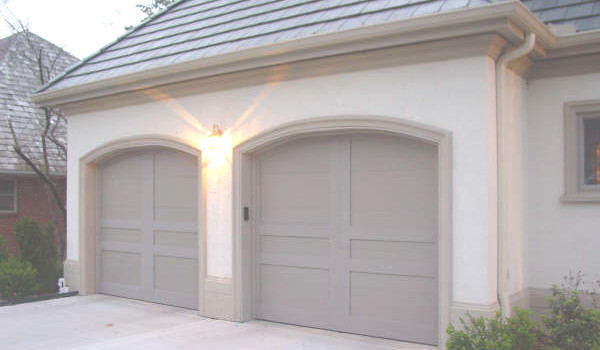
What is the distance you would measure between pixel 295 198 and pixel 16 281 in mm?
5124

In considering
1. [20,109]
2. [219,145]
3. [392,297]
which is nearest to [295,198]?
[219,145]

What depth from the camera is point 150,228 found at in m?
9.55

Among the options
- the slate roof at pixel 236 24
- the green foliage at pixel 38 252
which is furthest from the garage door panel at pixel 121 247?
the slate roof at pixel 236 24

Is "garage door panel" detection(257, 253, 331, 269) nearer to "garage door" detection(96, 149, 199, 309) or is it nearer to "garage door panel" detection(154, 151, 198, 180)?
"garage door" detection(96, 149, 199, 309)

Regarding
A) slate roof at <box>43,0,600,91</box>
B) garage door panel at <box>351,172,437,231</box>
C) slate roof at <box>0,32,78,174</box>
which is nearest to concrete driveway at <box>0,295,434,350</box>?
garage door panel at <box>351,172,437,231</box>

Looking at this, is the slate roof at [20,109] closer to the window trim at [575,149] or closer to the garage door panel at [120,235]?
the garage door panel at [120,235]

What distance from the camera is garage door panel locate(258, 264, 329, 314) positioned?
7492 millimetres

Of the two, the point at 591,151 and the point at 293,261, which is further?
the point at 293,261

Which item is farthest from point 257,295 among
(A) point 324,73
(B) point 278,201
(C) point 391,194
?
(A) point 324,73

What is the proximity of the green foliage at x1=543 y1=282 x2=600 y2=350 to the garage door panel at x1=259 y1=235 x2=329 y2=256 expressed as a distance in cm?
269

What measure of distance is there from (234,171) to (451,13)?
11.7 feet

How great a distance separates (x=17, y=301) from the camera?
949cm

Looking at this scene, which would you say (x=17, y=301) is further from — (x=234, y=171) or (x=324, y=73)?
A: (x=324, y=73)

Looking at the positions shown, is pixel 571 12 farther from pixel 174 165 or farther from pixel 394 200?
pixel 174 165
